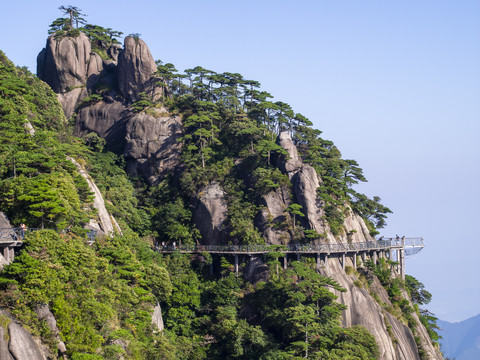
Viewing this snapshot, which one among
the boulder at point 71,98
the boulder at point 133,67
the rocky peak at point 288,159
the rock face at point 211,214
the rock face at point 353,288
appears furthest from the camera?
the boulder at point 71,98

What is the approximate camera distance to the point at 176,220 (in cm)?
6575

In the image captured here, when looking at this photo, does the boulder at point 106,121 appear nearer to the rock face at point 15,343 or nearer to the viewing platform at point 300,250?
the viewing platform at point 300,250

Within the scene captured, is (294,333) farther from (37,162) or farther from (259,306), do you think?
(37,162)

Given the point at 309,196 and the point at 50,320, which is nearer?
the point at 50,320

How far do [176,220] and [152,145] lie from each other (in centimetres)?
1169

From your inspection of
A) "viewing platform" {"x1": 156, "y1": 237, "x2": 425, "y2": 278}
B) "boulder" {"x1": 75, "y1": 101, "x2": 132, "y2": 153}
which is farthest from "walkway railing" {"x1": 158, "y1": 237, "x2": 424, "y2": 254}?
"boulder" {"x1": 75, "y1": 101, "x2": 132, "y2": 153}

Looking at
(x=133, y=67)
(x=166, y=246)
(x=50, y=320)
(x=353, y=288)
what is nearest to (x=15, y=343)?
(x=50, y=320)

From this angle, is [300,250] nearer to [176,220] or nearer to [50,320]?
[176,220]

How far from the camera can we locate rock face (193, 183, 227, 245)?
2559 inches

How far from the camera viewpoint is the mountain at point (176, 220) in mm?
40844

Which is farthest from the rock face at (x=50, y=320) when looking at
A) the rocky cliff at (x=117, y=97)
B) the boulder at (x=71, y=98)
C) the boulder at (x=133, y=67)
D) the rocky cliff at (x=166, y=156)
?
the boulder at (x=71, y=98)

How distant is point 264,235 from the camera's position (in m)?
63.2

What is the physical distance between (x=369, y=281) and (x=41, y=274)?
39.0 m

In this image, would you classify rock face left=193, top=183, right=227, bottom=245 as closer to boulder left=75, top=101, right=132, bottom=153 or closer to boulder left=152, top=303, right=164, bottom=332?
boulder left=152, top=303, right=164, bottom=332
